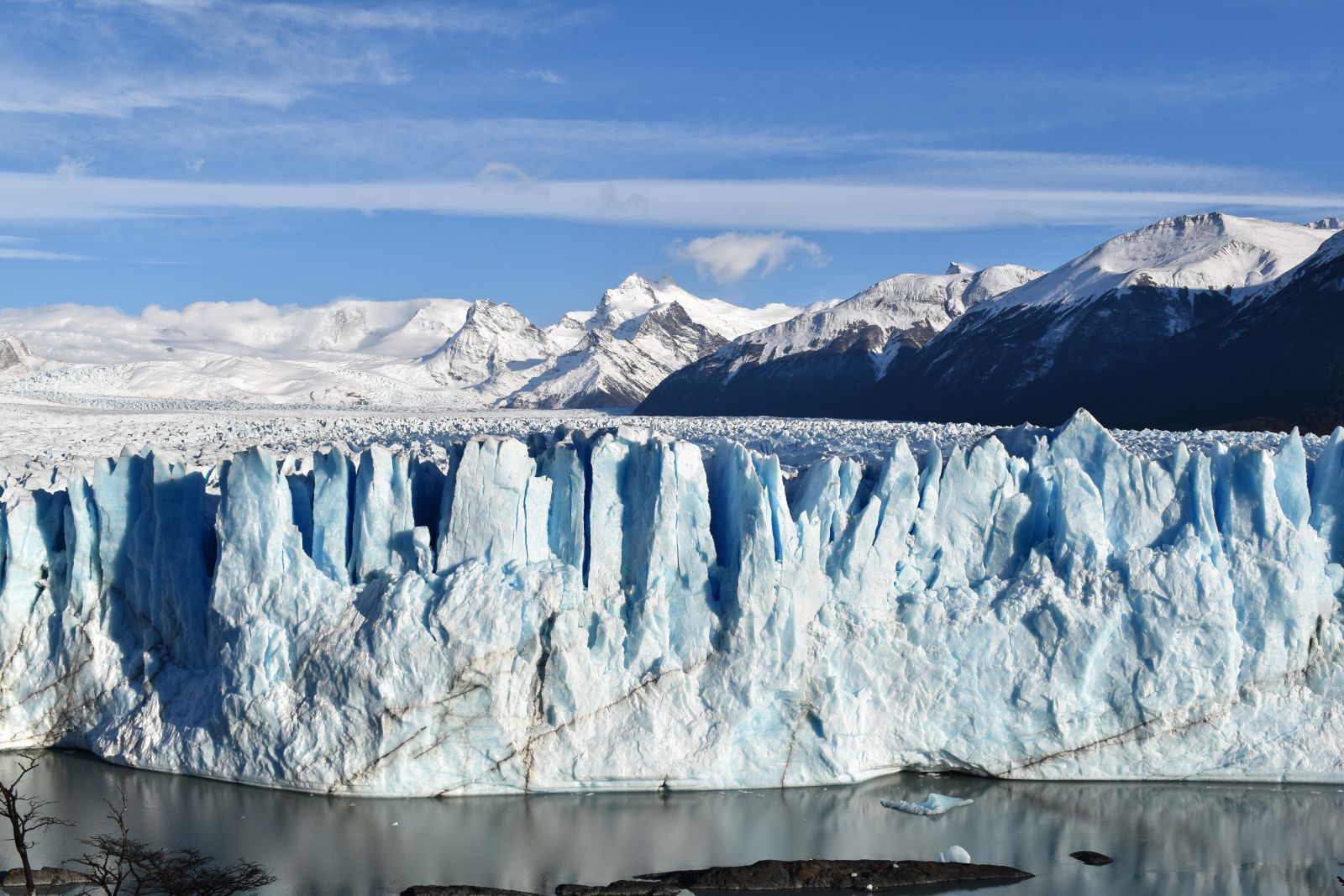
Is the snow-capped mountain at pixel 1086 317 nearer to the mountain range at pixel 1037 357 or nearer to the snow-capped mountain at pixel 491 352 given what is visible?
the mountain range at pixel 1037 357

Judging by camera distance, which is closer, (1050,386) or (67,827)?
(67,827)

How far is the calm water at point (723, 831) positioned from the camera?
41.2 ft

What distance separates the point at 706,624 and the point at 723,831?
7.67 ft

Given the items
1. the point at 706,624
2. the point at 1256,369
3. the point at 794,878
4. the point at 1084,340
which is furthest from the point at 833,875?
the point at 1084,340

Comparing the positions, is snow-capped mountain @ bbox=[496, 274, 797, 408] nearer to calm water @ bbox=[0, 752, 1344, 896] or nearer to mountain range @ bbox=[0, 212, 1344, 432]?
mountain range @ bbox=[0, 212, 1344, 432]

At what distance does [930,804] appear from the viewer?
14086 millimetres

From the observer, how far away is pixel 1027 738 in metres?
15.0

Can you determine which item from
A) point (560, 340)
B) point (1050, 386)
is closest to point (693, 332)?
point (560, 340)

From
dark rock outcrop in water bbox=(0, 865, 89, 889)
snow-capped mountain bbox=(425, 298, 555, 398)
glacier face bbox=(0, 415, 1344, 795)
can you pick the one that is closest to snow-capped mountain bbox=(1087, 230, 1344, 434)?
glacier face bbox=(0, 415, 1344, 795)

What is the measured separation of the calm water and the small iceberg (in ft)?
0.45

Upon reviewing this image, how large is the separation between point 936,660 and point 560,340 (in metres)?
150

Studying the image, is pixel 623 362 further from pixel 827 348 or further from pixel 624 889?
pixel 624 889

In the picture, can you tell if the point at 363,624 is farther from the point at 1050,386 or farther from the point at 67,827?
the point at 1050,386

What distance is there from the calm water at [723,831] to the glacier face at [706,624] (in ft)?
1.10
